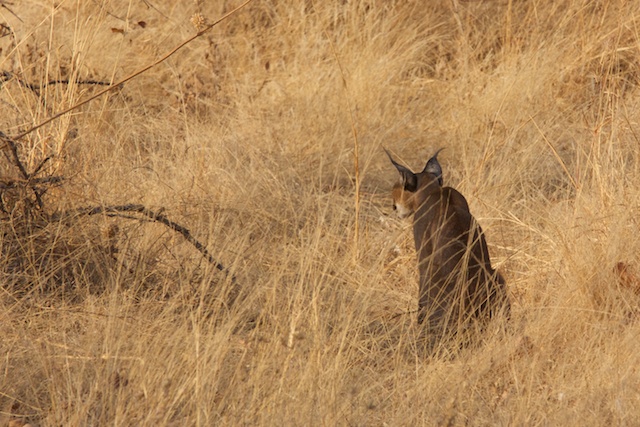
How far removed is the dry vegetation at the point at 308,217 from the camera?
317 centimetres

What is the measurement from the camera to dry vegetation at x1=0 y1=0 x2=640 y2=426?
3170 millimetres

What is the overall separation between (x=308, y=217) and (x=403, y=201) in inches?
16.8

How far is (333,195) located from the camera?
537cm

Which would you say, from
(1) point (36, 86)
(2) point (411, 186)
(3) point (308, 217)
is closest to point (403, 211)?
(2) point (411, 186)

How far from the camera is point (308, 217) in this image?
4562 millimetres

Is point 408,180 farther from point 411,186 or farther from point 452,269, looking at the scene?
point 452,269

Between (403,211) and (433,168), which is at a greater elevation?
(433,168)

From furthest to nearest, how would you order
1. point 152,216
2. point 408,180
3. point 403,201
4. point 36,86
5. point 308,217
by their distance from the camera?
point 36,86 < point 308,217 < point 403,201 < point 408,180 < point 152,216

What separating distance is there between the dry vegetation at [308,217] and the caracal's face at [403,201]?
21 cm

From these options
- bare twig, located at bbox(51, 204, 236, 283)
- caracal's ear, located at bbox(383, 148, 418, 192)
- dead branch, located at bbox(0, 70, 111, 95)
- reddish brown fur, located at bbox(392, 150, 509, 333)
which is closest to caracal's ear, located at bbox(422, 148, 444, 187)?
caracal's ear, located at bbox(383, 148, 418, 192)

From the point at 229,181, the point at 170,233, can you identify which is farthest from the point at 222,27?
the point at 170,233

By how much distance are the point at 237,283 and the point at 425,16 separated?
374 cm

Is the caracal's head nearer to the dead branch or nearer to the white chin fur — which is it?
the white chin fur

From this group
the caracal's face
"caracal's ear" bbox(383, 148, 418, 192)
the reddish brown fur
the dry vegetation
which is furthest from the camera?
the caracal's face
